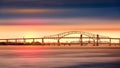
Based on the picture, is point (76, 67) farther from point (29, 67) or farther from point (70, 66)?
point (29, 67)

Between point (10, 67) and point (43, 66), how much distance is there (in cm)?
380

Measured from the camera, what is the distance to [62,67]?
5712cm

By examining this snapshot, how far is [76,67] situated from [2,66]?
760cm

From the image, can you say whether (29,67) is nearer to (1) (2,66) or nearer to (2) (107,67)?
(1) (2,66)

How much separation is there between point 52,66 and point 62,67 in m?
2.17

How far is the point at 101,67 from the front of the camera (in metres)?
57.1

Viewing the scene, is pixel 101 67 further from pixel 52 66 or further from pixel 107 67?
pixel 52 66

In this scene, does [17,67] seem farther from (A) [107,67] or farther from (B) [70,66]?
(A) [107,67]

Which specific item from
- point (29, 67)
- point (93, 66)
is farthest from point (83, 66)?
point (29, 67)

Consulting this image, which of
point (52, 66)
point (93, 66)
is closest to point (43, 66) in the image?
point (52, 66)

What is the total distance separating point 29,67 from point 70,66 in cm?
438

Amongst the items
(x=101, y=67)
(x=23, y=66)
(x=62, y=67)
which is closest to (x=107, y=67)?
(x=101, y=67)

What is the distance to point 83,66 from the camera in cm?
5966

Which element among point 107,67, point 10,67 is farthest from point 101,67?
point 10,67
